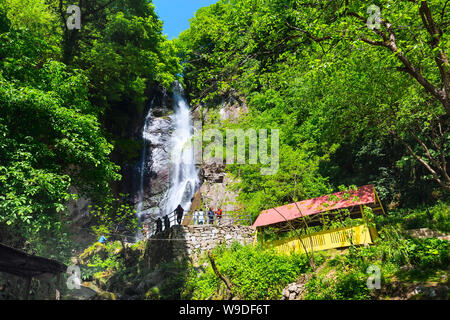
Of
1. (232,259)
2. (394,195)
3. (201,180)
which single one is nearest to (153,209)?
(201,180)

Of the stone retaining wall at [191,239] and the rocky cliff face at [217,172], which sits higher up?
the rocky cliff face at [217,172]

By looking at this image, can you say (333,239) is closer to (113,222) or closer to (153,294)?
(153,294)

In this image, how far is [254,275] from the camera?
1180cm

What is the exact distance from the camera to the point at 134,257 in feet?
61.5

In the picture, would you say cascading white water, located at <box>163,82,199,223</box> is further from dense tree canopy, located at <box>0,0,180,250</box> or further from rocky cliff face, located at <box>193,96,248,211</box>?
dense tree canopy, located at <box>0,0,180,250</box>

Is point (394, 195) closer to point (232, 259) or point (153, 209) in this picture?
point (232, 259)

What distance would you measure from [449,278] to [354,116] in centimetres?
792

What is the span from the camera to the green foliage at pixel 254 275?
11.2 m

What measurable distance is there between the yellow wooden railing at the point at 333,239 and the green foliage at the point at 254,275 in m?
0.94

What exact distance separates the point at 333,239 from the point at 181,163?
18.9 meters

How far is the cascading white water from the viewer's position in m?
26.7

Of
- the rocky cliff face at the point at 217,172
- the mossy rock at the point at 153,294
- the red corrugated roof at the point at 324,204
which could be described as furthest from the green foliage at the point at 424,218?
the mossy rock at the point at 153,294

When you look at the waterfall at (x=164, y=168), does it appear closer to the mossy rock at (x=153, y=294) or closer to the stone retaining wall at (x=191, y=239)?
the stone retaining wall at (x=191, y=239)

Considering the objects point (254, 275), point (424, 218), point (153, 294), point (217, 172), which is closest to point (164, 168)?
point (217, 172)
